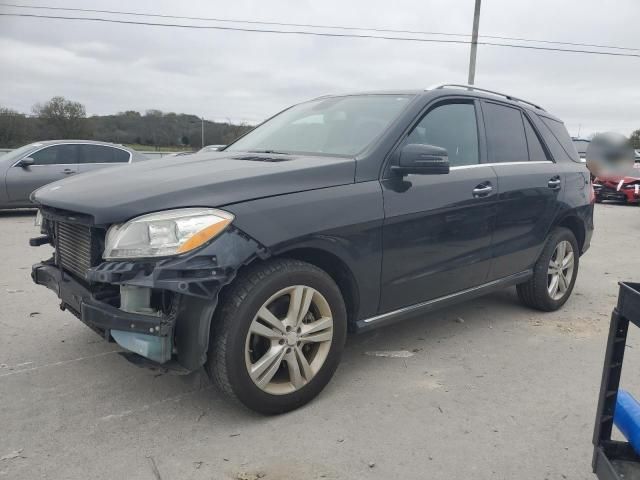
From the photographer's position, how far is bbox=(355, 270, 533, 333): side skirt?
3194mm

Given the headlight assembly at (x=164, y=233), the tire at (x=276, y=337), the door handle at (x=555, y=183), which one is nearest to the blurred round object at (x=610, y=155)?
the door handle at (x=555, y=183)

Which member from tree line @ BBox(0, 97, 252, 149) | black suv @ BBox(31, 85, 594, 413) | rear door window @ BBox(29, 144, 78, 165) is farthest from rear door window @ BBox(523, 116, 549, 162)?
rear door window @ BBox(29, 144, 78, 165)

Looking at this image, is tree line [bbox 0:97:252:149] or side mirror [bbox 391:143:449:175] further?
tree line [bbox 0:97:252:149]

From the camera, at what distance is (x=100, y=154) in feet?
→ 36.7

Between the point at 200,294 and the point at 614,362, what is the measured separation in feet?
5.30

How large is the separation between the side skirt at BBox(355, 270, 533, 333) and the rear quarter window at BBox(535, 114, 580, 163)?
114 cm

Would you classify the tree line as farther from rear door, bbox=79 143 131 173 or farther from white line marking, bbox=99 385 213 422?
white line marking, bbox=99 385 213 422

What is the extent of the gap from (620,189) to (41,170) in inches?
587

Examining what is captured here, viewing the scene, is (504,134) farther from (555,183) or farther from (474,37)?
(474,37)

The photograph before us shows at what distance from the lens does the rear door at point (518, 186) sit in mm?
3992

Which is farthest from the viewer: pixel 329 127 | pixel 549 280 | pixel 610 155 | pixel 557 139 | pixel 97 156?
pixel 97 156

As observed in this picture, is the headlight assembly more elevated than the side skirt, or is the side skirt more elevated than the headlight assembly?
the headlight assembly

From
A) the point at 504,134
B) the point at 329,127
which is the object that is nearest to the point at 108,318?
the point at 329,127

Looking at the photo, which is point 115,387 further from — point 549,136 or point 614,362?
point 549,136
